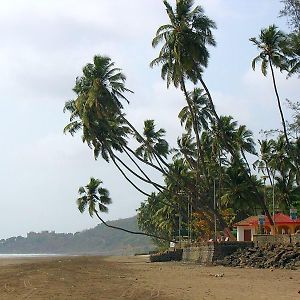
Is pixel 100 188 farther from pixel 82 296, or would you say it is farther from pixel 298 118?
pixel 82 296

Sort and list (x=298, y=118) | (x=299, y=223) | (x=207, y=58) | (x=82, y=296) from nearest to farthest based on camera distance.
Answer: (x=82, y=296) → (x=298, y=118) → (x=207, y=58) → (x=299, y=223)

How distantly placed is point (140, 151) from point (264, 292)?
41.5 m

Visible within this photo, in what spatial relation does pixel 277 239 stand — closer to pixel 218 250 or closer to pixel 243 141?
pixel 218 250

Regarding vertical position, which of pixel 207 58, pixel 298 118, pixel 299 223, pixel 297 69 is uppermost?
pixel 207 58

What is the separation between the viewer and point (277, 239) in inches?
1355

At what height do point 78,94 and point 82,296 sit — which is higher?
point 78,94

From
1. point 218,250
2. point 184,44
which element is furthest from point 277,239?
point 184,44

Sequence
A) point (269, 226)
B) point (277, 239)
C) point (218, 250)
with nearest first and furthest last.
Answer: point (277, 239)
point (218, 250)
point (269, 226)

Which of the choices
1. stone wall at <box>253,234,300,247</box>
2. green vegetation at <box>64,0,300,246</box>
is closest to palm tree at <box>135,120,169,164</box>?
green vegetation at <box>64,0,300,246</box>

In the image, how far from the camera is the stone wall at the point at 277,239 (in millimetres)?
32256

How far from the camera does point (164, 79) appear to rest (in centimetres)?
4384

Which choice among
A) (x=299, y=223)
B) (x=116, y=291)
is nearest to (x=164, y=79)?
(x=299, y=223)

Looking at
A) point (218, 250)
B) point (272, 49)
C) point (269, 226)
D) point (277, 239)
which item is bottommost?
point (218, 250)

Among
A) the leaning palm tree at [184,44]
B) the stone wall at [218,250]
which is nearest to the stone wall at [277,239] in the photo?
the stone wall at [218,250]
